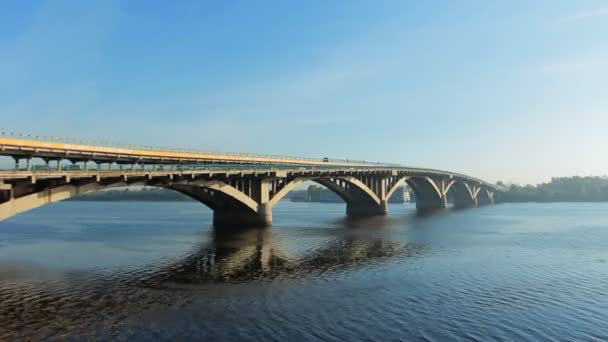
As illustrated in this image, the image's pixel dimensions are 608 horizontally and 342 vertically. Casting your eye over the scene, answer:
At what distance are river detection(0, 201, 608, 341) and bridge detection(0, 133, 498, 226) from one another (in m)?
6.37

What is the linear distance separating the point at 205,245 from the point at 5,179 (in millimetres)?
21747

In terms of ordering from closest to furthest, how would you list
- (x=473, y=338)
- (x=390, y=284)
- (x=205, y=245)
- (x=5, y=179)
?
(x=473, y=338) → (x=390, y=284) → (x=5, y=179) → (x=205, y=245)

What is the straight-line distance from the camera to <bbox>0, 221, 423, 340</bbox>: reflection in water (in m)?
21.4

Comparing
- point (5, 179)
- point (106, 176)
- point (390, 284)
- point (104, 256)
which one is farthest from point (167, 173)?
point (390, 284)

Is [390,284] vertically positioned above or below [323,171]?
below

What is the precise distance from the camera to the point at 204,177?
57.5 m

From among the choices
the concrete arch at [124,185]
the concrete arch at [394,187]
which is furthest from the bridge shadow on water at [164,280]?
the concrete arch at [394,187]

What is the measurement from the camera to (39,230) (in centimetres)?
6606

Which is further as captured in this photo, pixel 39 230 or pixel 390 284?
pixel 39 230

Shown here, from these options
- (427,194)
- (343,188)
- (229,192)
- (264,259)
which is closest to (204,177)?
(229,192)

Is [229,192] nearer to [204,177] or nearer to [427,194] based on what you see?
[204,177]

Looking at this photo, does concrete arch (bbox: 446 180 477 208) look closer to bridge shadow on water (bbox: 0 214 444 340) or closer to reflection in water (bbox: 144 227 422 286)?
reflection in water (bbox: 144 227 422 286)

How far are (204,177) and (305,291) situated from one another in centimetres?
3332

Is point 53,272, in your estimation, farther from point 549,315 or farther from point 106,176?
point 549,315
